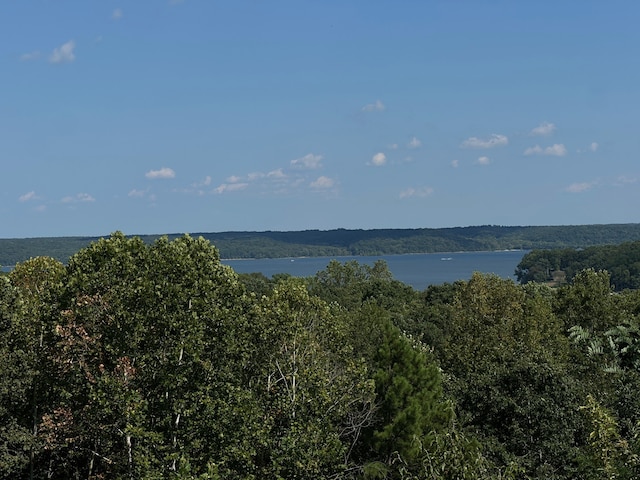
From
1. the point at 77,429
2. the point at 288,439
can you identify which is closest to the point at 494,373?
the point at 288,439

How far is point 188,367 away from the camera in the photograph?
22.8 m

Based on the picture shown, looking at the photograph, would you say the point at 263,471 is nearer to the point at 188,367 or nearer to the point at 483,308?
the point at 188,367

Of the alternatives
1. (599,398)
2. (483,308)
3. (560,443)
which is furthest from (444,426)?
(483,308)

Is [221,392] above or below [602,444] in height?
above

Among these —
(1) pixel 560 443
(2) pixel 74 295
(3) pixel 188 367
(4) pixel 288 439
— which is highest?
(2) pixel 74 295

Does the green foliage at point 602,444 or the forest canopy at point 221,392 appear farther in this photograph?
the forest canopy at point 221,392

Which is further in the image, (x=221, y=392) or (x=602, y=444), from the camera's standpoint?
(x=221, y=392)

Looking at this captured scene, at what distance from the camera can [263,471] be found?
23.7 m

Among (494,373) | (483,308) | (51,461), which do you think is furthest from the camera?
(483,308)

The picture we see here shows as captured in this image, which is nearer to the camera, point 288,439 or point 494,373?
point 288,439

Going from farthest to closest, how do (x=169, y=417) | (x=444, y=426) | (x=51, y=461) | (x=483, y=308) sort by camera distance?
1. (x=483, y=308)
2. (x=444, y=426)
3. (x=51, y=461)
4. (x=169, y=417)

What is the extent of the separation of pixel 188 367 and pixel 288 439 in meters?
3.74

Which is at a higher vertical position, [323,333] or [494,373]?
[323,333]

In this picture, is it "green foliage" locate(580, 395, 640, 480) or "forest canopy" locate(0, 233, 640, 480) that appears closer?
"green foliage" locate(580, 395, 640, 480)
